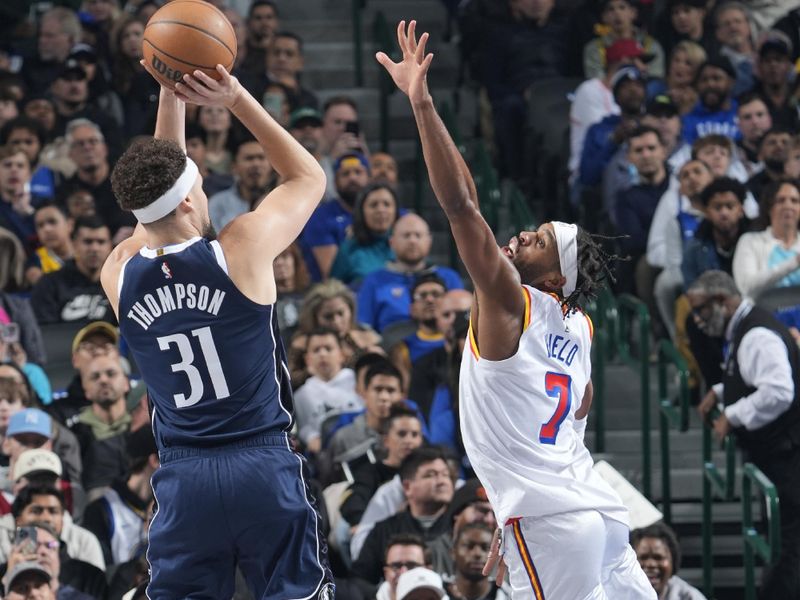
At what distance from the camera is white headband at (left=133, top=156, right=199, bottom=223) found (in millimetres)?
5648

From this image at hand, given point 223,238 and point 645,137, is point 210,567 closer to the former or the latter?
point 223,238

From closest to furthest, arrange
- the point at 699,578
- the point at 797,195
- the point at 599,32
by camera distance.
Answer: the point at 699,578, the point at 797,195, the point at 599,32

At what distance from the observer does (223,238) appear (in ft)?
18.9

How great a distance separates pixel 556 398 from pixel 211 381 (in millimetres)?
1250

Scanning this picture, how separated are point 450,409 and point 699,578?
1.85 meters

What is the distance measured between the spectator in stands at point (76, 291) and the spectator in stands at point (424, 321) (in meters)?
2.11

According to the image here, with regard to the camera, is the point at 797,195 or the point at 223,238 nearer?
the point at 223,238

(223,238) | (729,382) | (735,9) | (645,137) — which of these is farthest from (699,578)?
(735,9)

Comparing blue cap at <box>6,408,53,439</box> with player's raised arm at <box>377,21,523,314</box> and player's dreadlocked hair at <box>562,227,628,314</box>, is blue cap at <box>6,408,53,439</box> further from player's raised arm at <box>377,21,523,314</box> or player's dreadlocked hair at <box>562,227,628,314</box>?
player's raised arm at <box>377,21,523,314</box>

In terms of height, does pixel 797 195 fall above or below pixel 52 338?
above

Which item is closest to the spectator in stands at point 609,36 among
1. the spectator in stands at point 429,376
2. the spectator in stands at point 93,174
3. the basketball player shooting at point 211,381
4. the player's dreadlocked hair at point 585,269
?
the spectator in stands at point 93,174

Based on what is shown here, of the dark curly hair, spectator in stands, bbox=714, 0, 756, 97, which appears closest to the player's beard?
the dark curly hair

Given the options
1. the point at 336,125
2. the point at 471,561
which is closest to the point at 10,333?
the point at 471,561

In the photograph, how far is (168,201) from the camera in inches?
223
